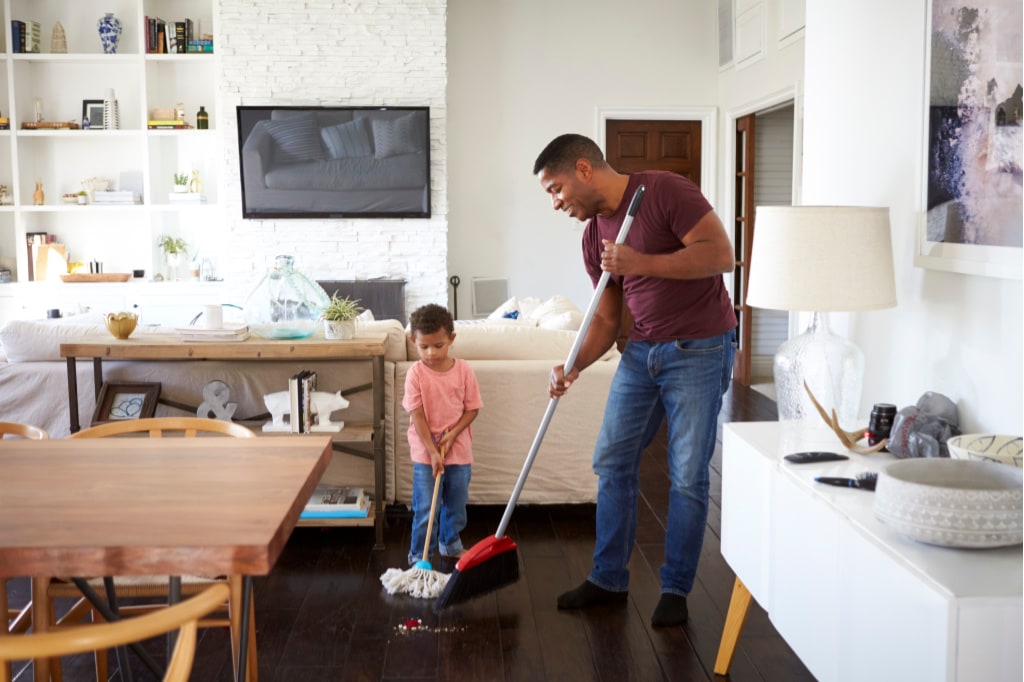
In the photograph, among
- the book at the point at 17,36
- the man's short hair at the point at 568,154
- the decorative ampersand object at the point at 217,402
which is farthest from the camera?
the book at the point at 17,36

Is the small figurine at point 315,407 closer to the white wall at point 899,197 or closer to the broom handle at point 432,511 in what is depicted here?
the broom handle at point 432,511

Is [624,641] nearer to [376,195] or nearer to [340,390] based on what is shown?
[340,390]

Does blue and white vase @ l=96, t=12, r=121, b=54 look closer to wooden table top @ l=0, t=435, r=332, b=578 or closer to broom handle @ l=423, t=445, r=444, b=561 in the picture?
broom handle @ l=423, t=445, r=444, b=561

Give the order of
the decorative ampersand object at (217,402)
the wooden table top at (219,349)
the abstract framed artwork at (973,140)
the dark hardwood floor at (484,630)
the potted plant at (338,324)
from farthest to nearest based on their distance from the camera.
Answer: the decorative ampersand object at (217,402)
the potted plant at (338,324)
the wooden table top at (219,349)
the dark hardwood floor at (484,630)
the abstract framed artwork at (973,140)

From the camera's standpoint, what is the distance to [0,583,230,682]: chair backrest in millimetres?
1220

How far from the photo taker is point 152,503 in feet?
5.94

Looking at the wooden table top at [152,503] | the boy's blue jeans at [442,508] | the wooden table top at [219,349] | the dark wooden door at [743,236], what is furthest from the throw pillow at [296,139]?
the wooden table top at [152,503]

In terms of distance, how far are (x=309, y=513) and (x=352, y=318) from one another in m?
0.75

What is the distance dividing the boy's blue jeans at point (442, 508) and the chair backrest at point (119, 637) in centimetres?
207

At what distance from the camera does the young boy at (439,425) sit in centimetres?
346

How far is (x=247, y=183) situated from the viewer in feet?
24.1

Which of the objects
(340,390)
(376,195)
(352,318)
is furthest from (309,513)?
(376,195)

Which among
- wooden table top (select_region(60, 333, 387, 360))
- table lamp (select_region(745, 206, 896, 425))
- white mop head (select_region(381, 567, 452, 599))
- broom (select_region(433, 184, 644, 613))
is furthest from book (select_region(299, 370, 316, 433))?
table lamp (select_region(745, 206, 896, 425))

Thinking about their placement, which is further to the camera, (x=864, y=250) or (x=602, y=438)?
(x=602, y=438)
